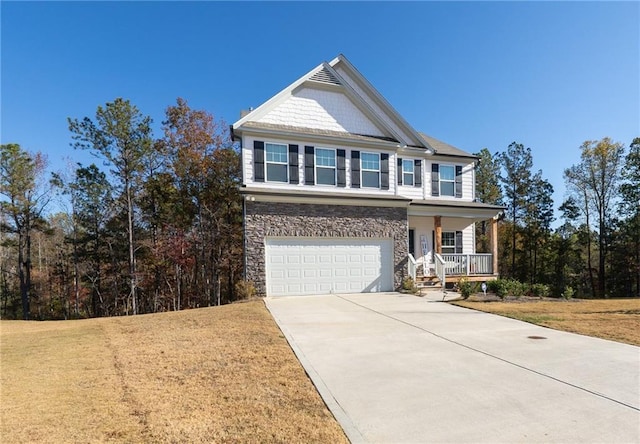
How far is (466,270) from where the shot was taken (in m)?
15.6

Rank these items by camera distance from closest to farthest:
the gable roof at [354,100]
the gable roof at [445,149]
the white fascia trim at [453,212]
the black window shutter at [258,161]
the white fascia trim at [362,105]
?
1. the black window shutter at [258,161]
2. the gable roof at [354,100]
3. the white fascia trim at [362,105]
4. the white fascia trim at [453,212]
5. the gable roof at [445,149]

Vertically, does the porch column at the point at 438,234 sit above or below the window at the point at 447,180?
below

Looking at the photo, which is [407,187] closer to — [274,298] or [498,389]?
[274,298]

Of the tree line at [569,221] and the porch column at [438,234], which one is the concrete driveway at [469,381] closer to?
the porch column at [438,234]

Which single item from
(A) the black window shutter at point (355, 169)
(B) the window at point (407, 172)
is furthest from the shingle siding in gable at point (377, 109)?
(A) the black window shutter at point (355, 169)

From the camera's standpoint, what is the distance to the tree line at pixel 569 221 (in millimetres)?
28047

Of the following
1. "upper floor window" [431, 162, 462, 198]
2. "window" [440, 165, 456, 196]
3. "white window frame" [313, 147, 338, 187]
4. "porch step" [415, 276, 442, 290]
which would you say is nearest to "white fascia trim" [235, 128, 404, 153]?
"white window frame" [313, 147, 338, 187]

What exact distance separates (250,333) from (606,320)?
30.9 ft

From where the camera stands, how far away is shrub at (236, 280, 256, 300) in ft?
40.8

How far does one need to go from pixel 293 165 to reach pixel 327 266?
4.59m

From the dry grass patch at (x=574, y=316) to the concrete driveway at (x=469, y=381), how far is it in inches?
27.7

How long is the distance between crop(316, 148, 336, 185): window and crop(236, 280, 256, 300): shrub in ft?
17.4

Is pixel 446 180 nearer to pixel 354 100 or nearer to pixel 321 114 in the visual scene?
pixel 354 100

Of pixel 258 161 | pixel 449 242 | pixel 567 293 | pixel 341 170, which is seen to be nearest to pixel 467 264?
pixel 449 242
